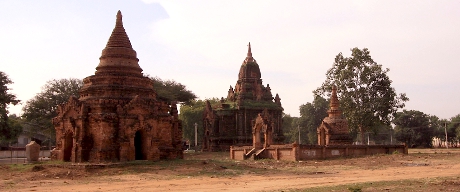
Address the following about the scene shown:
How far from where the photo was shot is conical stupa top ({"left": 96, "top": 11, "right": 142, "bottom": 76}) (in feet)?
87.6

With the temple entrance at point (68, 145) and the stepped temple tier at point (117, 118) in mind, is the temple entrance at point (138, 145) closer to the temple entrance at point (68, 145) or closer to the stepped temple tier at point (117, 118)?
the stepped temple tier at point (117, 118)

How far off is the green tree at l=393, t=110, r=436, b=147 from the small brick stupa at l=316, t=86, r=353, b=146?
115ft

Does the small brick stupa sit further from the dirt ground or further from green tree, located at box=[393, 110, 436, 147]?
green tree, located at box=[393, 110, 436, 147]

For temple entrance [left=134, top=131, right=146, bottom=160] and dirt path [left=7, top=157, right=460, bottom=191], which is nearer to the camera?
dirt path [left=7, top=157, right=460, bottom=191]

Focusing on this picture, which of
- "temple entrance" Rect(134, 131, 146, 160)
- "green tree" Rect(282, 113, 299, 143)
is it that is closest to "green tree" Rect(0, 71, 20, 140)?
"temple entrance" Rect(134, 131, 146, 160)

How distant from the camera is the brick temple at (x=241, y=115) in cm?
5009

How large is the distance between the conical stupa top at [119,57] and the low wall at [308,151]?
10.8 meters

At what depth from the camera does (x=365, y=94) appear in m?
42.1

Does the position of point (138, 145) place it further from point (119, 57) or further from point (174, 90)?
point (174, 90)

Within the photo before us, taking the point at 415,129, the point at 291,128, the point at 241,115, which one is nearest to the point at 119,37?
the point at 241,115

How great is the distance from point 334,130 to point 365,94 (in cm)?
599

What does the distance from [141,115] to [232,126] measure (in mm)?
26823

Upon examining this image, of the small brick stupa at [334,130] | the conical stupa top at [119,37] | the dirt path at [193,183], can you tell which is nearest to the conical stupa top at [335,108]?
the small brick stupa at [334,130]

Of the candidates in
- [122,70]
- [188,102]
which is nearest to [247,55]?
[188,102]
